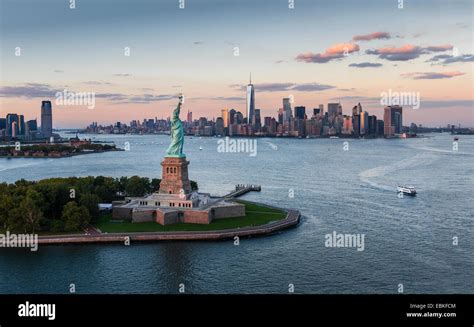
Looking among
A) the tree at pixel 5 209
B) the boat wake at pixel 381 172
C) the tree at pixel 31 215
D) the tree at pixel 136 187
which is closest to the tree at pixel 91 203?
the tree at pixel 31 215

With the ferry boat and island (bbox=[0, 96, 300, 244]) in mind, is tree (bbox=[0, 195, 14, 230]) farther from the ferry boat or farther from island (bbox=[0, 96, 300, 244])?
the ferry boat

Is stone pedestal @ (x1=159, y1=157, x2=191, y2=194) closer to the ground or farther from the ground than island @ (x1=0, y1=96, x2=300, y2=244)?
farther from the ground

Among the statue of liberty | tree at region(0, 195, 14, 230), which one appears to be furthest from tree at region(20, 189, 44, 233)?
the statue of liberty

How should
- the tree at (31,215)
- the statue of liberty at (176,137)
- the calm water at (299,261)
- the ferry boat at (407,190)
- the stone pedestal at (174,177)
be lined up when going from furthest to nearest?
the ferry boat at (407,190) < the statue of liberty at (176,137) < the stone pedestal at (174,177) < the tree at (31,215) < the calm water at (299,261)

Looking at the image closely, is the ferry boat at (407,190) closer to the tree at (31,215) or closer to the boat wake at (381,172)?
the boat wake at (381,172)

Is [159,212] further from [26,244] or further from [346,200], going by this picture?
[346,200]
